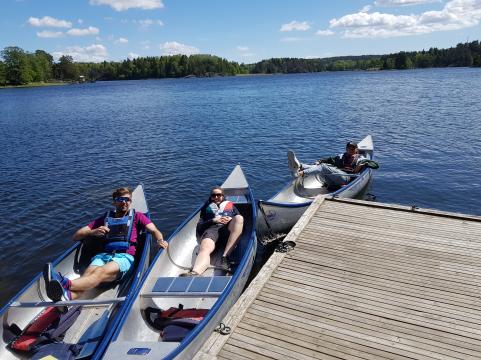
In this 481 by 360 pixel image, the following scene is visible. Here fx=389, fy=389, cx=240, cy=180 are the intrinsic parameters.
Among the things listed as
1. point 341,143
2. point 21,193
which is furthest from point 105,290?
point 341,143

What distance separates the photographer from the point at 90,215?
13.5 metres

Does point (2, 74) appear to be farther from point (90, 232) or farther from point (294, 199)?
point (90, 232)

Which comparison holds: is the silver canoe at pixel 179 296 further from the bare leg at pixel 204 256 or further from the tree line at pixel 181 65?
the tree line at pixel 181 65

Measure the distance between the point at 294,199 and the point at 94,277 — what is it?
22.4 feet

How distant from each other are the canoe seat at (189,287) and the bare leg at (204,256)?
665 mm

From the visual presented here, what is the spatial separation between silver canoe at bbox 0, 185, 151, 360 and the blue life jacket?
43 cm

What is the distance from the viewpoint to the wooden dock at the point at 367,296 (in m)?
5.04

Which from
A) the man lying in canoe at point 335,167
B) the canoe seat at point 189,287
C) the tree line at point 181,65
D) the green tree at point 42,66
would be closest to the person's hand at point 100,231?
the canoe seat at point 189,287

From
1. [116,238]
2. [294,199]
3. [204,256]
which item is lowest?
[294,199]

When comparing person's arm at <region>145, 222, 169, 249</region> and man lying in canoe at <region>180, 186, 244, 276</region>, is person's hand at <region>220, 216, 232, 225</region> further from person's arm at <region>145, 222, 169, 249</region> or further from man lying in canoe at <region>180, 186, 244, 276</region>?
person's arm at <region>145, 222, 169, 249</region>

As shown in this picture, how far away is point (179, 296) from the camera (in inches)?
249

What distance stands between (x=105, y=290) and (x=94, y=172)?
12.0 m

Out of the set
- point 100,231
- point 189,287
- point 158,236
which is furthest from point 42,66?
point 189,287

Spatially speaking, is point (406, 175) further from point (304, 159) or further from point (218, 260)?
point (218, 260)
